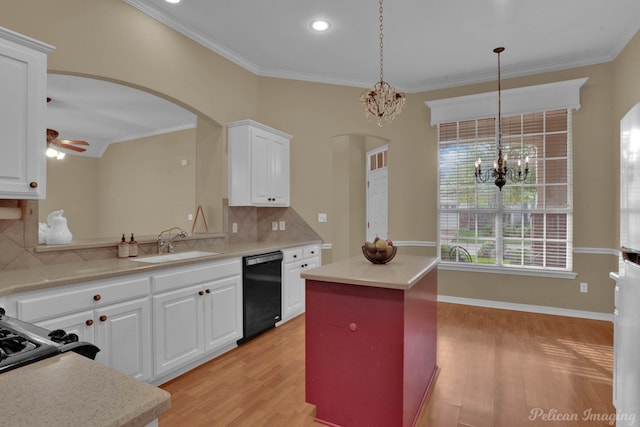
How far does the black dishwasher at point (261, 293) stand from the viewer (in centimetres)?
313

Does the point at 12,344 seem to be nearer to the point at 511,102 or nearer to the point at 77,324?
the point at 77,324

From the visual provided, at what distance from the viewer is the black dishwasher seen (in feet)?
10.3

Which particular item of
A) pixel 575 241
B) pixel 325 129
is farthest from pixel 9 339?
pixel 575 241

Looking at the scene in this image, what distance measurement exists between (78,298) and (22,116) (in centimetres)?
110

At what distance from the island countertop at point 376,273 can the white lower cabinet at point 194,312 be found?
1.08m

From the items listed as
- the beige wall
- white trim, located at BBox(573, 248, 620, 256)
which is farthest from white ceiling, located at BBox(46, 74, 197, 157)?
white trim, located at BBox(573, 248, 620, 256)

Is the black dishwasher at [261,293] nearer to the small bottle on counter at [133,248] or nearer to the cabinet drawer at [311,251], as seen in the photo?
the cabinet drawer at [311,251]

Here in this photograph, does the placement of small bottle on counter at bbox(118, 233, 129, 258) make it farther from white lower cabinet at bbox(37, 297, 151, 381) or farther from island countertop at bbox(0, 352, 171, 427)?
island countertop at bbox(0, 352, 171, 427)

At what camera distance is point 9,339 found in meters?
0.91

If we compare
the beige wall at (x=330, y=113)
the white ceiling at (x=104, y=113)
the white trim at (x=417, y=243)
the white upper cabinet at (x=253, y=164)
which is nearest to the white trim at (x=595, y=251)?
the beige wall at (x=330, y=113)

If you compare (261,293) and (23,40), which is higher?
(23,40)

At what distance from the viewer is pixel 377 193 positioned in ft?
20.7

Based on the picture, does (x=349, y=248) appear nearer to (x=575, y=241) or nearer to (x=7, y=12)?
(x=575, y=241)
